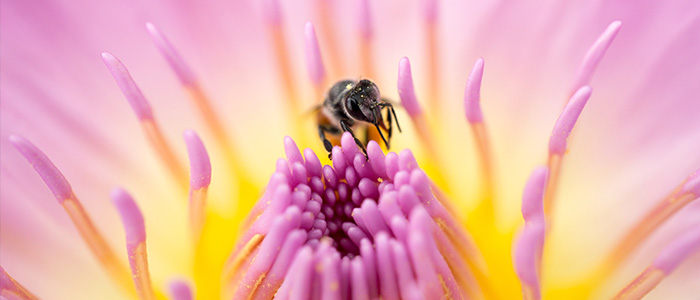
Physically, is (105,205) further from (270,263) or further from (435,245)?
(435,245)

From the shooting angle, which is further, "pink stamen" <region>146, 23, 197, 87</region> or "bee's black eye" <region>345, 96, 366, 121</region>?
"pink stamen" <region>146, 23, 197, 87</region>

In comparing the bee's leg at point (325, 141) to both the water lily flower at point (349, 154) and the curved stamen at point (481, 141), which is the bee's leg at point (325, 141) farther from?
the curved stamen at point (481, 141)

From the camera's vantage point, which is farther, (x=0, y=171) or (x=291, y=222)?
(x=0, y=171)

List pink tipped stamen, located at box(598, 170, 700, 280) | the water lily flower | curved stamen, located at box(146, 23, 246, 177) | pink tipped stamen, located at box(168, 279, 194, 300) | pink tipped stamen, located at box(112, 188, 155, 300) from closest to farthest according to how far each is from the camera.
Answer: pink tipped stamen, located at box(168, 279, 194, 300) < pink tipped stamen, located at box(112, 188, 155, 300) < the water lily flower < pink tipped stamen, located at box(598, 170, 700, 280) < curved stamen, located at box(146, 23, 246, 177)

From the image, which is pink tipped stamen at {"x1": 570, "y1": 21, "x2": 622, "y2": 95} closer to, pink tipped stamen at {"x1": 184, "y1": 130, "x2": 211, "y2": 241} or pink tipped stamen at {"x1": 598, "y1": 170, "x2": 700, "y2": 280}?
pink tipped stamen at {"x1": 598, "y1": 170, "x2": 700, "y2": 280}

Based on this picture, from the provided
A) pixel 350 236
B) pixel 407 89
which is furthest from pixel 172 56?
pixel 350 236

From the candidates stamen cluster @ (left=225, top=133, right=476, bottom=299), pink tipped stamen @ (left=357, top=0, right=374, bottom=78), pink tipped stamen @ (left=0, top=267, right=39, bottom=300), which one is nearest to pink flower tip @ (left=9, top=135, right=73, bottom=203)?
pink tipped stamen @ (left=0, top=267, right=39, bottom=300)

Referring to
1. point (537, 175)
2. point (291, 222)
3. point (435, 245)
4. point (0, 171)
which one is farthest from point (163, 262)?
point (537, 175)
